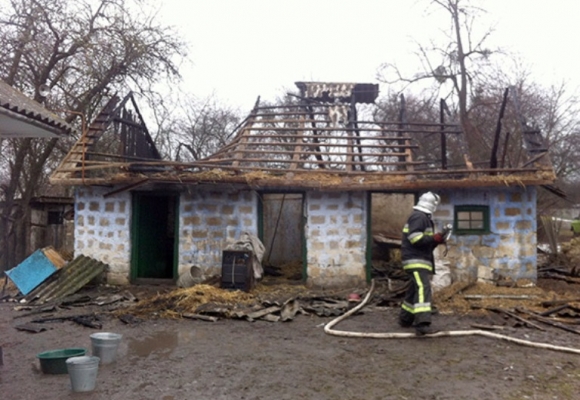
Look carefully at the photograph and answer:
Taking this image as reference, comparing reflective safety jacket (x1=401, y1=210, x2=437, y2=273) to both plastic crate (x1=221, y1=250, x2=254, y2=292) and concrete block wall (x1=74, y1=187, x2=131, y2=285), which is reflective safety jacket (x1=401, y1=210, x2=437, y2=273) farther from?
concrete block wall (x1=74, y1=187, x2=131, y2=285)

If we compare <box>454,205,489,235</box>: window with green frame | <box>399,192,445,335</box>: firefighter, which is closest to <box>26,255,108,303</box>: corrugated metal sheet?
<box>399,192,445,335</box>: firefighter

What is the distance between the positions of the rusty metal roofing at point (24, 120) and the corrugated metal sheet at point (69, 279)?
439cm

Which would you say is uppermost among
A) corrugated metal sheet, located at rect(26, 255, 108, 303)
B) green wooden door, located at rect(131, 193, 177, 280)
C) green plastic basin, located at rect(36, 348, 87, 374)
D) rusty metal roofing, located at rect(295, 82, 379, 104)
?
rusty metal roofing, located at rect(295, 82, 379, 104)

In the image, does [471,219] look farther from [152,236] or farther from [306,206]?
[152,236]

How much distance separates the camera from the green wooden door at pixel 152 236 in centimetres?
1216

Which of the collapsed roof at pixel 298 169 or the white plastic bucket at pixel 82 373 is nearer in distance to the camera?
the white plastic bucket at pixel 82 373

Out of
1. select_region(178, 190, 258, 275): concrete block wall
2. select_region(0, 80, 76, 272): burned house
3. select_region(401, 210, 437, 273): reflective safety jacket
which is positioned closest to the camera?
select_region(401, 210, 437, 273): reflective safety jacket

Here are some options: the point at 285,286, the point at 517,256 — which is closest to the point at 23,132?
the point at 285,286

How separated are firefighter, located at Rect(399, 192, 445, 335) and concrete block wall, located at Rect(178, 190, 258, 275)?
15.3 ft

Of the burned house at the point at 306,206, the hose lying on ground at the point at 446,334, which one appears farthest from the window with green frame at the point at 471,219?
the hose lying on ground at the point at 446,334

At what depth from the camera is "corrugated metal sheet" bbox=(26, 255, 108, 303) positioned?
10836mm

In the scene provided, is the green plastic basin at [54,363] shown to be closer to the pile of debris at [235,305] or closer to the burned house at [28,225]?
the pile of debris at [235,305]

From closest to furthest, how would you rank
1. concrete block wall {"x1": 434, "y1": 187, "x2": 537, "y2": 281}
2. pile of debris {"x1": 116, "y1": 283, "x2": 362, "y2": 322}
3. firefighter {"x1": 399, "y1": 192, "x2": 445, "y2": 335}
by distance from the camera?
firefighter {"x1": 399, "y1": 192, "x2": 445, "y2": 335}, pile of debris {"x1": 116, "y1": 283, "x2": 362, "y2": 322}, concrete block wall {"x1": 434, "y1": 187, "x2": 537, "y2": 281}

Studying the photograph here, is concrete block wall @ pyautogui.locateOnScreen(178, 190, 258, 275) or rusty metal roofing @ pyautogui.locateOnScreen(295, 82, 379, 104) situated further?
rusty metal roofing @ pyautogui.locateOnScreen(295, 82, 379, 104)
